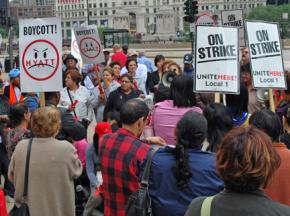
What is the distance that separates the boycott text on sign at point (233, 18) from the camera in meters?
12.0

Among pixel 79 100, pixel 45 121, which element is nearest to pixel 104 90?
pixel 79 100

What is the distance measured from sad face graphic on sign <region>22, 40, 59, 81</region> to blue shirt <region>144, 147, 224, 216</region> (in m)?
3.38

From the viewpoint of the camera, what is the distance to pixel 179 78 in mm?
5859

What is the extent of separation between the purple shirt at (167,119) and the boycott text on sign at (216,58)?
103cm

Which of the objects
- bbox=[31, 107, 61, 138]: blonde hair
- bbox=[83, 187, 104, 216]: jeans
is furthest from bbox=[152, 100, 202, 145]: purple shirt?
bbox=[31, 107, 61, 138]: blonde hair

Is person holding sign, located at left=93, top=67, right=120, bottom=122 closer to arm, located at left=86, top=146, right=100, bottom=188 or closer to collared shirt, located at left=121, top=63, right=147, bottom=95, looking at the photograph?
collared shirt, located at left=121, top=63, right=147, bottom=95

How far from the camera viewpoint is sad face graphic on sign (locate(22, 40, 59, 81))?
6.96 meters

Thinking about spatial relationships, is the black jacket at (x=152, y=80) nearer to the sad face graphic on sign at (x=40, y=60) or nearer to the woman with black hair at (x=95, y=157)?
the sad face graphic on sign at (x=40, y=60)

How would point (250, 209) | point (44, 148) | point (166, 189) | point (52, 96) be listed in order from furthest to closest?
1. point (52, 96)
2. point (44, 148)
3. point (166, 189)
4. point (250, 209)

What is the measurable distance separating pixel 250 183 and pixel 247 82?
5.20m

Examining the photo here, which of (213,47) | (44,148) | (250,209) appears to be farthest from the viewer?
(213,47)

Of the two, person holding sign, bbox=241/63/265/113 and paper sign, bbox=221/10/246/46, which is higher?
paper sign, bbox=221/10/246/46

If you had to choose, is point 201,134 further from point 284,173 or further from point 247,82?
point 247,82

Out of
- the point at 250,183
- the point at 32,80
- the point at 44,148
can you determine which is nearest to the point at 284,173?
the point at 250,183
